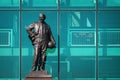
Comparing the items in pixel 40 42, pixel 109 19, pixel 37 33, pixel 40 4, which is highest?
pixel 40 4

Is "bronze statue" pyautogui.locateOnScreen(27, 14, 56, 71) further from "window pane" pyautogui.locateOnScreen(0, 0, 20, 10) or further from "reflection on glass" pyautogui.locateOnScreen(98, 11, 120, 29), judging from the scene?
"reflection on glass" pyautogui.locateOnScreen(98, 11, 120, 29)

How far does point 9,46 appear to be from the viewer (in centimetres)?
2719

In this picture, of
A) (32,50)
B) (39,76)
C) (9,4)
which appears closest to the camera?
(39,76)

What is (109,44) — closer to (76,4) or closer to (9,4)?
(76,4)

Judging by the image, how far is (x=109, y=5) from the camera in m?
27.4

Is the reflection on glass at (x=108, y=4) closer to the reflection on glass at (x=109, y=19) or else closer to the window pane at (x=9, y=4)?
the reflection on glass at (x=109, y=19)

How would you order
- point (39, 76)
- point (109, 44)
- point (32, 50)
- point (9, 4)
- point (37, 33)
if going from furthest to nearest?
point (9, 4), point (109, 44), point (32, 50), point (37, 33), point (39, 76)

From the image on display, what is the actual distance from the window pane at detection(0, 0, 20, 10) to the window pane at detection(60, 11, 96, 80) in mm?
1955

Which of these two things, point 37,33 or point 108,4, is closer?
point 37,33

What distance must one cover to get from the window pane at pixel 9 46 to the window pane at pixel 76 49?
1896 mm

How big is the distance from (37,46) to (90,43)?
3.83 m

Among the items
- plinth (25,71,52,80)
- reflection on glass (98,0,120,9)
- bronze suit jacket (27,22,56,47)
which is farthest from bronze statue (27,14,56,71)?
reflection on glass (98,0,120,9)

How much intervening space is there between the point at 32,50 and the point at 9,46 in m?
0.99

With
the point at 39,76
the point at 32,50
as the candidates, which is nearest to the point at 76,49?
the point at 32,50
